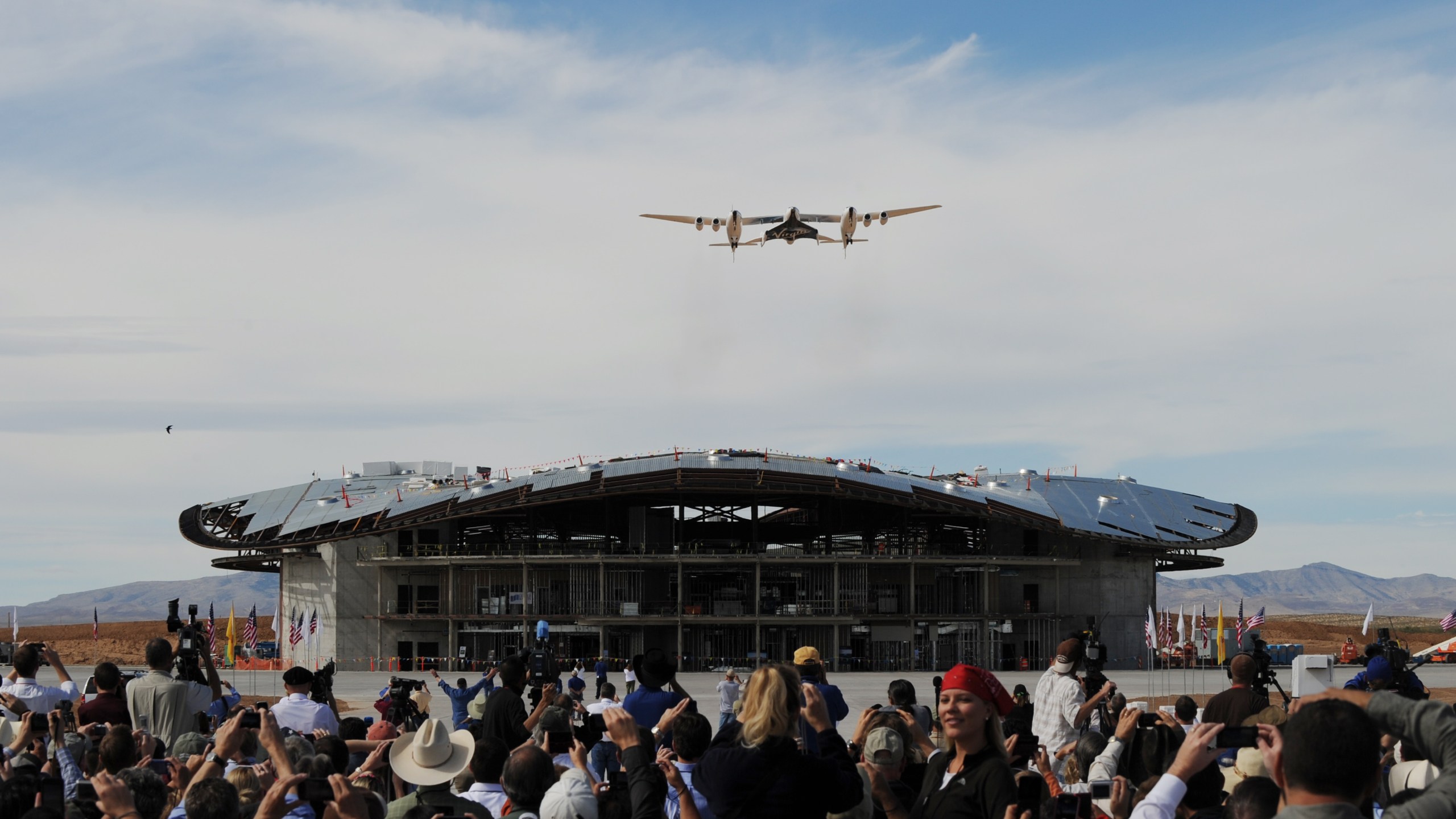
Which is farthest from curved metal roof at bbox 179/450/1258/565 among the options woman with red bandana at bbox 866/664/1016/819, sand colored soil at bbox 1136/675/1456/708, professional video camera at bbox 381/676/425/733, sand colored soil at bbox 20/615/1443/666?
woman with red bandana at bbox 866/664/1016/819

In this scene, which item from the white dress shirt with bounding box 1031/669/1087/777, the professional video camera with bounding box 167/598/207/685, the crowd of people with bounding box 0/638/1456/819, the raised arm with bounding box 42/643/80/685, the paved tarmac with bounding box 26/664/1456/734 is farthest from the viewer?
→ the paved tarmac with bounding box 26/664/1456/734

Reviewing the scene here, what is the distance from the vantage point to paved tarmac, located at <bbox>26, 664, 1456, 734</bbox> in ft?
148

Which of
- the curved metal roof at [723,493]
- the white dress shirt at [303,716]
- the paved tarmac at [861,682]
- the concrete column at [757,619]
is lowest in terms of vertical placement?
the paved tarmac at [861,682]

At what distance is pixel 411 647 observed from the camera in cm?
7288

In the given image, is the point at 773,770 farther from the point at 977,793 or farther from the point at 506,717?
the point at 506,717

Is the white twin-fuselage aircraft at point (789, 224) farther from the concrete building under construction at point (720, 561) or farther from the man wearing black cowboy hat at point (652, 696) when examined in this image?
the man wearing black cowboy hat at point (652, 696)

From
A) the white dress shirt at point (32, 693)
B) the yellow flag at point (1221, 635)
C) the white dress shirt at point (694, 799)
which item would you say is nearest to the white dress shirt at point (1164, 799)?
the white dress shirt at point (694, 799)

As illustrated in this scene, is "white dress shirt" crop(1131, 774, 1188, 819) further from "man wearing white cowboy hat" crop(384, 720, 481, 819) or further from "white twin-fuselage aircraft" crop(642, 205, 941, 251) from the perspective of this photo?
"white twin-fuselage aircraft" crop(642, 205, 941, 251)

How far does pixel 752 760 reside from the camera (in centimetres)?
727

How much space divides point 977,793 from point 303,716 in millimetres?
6980

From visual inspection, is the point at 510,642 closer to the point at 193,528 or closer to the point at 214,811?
the point at 193,528

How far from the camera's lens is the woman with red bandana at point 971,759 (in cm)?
691

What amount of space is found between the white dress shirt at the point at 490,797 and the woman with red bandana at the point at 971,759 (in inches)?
109

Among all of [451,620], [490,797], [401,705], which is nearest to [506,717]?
[490,797]
